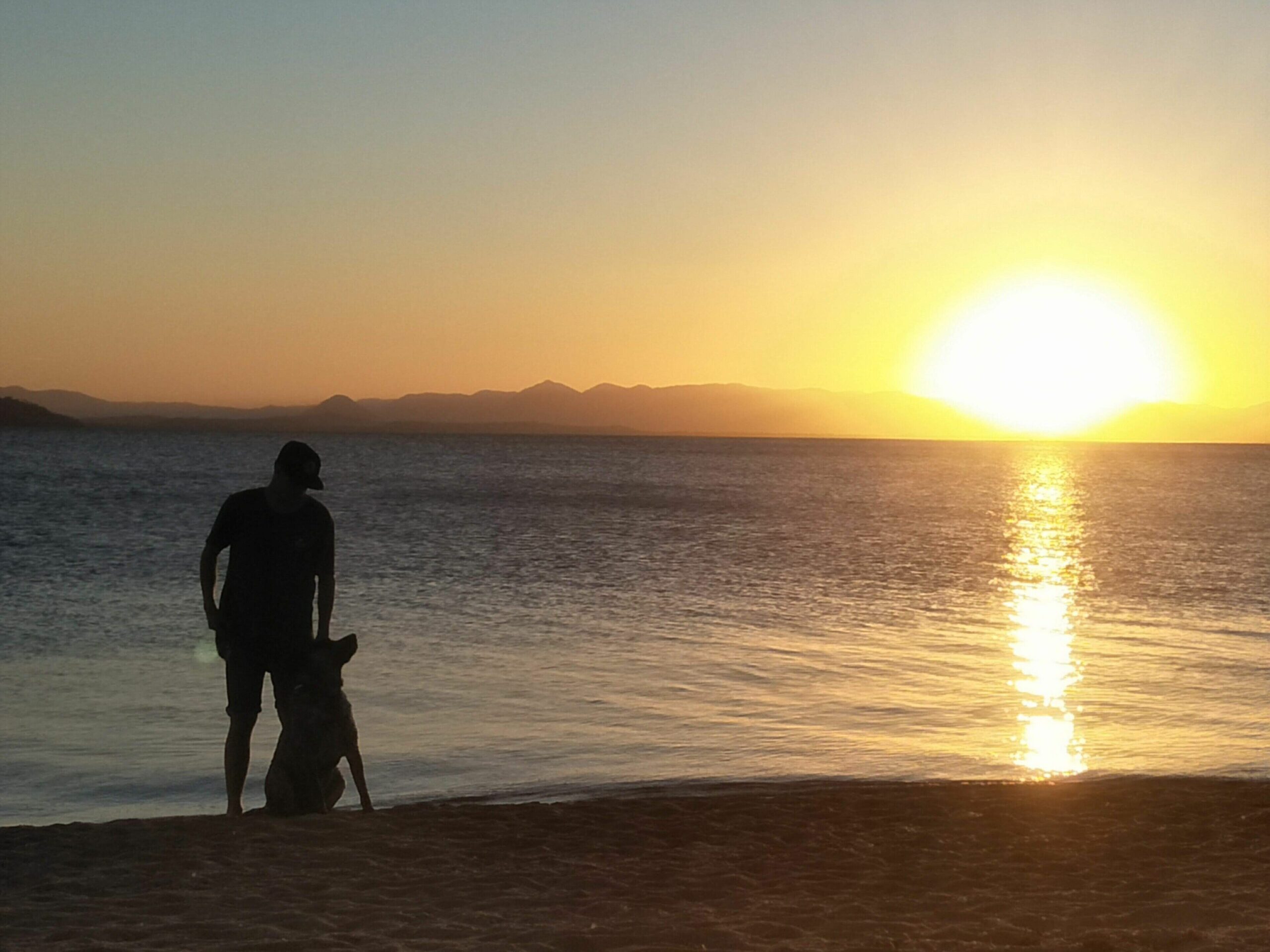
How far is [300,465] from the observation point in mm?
6414

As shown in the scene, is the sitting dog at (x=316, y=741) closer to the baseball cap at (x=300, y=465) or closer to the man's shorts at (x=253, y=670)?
the man's shorts at (x=253, y=670)

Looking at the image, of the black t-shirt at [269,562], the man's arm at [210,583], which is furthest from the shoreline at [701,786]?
the man's arm at [210,583]

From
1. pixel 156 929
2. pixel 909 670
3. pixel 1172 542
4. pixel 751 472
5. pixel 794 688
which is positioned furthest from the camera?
pixel 751 472

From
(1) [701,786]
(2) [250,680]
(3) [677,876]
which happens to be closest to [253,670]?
(2) [250,680]

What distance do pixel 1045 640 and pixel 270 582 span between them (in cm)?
1239

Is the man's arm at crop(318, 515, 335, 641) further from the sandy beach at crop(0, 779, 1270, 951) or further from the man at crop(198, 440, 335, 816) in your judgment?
the sandy beach at crop(0, 779, 1270, 951)

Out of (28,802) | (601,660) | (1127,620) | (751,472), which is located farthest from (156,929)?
(751,472)

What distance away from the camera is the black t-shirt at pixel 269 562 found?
6.45 meters

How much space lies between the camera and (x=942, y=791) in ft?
26.5

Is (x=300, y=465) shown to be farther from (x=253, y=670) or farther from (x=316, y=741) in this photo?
(x=316, y=741)

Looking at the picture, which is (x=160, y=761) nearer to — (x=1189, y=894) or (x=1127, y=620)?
(x=1189, y=894)

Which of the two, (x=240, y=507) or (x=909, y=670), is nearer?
(x=240, y=507)

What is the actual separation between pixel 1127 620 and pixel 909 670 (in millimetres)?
7207

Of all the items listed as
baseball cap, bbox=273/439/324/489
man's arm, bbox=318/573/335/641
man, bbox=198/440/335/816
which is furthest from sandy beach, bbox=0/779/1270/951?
baseball cap, bbox=273/439/324/489
